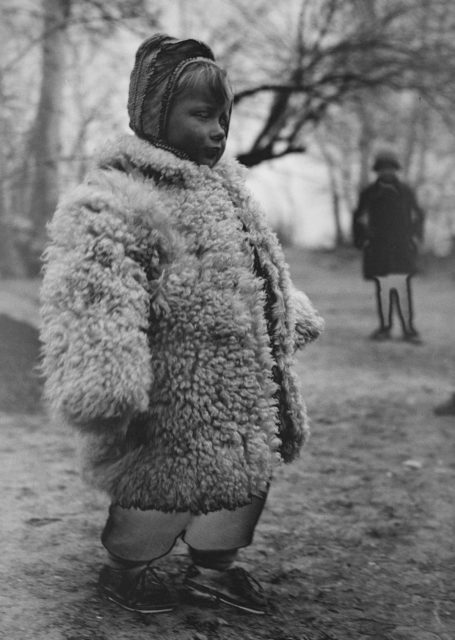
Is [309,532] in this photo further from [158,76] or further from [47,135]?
[47,135]

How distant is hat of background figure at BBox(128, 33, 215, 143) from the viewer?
94.7 inches

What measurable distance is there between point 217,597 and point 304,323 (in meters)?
0.97

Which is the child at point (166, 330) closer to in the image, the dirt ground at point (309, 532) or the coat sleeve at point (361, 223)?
the dirt ground at point (309, 532)

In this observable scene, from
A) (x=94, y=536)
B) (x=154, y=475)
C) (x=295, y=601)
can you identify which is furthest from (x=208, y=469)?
(x=94, y=536)

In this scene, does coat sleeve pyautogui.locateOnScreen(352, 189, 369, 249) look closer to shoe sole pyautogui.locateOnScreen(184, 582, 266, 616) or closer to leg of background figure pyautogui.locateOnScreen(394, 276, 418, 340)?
leg of background figure pyautogui.locateOnScreen(394, 276, 418, 340)

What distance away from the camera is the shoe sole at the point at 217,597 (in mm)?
2592

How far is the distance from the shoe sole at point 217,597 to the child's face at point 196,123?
4.65ft

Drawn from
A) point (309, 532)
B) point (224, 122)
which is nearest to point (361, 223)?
point (224, 122)

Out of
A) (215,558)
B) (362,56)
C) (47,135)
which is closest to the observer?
(215,558)

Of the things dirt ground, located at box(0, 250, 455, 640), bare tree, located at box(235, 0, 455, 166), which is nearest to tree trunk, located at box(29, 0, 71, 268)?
bare tree, located at box(235, 0, 455, 166)

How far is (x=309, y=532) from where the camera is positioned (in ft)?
11.3

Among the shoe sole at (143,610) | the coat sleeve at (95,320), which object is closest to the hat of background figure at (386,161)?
the coat sleeve at (95,320)

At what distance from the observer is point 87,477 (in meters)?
2.43

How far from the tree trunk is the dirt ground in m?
2.48
